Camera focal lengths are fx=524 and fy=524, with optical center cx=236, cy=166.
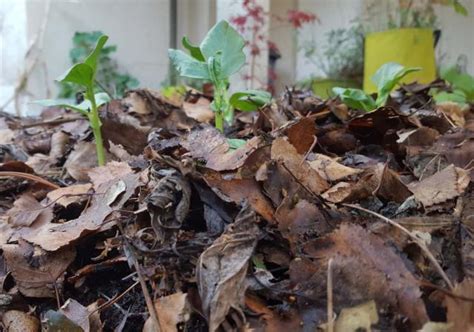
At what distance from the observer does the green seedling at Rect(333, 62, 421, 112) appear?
66 cm

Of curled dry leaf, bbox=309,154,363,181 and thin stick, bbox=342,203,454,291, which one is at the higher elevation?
curled dry leaf, bbox=309,154,363,181

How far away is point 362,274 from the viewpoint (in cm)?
30

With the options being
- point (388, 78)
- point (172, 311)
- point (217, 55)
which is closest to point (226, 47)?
point (217, 55)

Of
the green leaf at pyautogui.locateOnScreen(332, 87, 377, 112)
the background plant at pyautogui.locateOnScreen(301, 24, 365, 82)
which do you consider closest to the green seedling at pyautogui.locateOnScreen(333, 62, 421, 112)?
the green leaf at pyautogui.locateOnScreen(332, 87, 377, 112)

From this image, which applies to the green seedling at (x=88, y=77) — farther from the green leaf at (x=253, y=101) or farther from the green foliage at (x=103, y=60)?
the green foliage at (x=103, y=60)

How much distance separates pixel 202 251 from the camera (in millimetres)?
336

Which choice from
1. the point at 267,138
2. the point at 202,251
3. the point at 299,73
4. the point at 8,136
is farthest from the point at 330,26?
the point at 202,251

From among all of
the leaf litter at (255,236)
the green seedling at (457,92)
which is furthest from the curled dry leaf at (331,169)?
the green seedling at (457,92)

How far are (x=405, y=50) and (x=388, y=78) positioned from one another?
1.56m

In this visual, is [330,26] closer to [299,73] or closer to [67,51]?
[299,73]

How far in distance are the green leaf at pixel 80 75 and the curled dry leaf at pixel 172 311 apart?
0.95 ft

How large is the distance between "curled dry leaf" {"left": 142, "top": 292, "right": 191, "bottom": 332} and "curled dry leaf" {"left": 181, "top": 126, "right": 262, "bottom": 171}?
13cm

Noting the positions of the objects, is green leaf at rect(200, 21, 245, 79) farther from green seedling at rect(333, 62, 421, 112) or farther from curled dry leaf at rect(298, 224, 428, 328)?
curled dry leaf at rect(298, 224, 428, 328)

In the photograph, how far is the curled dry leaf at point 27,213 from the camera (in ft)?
1.56
